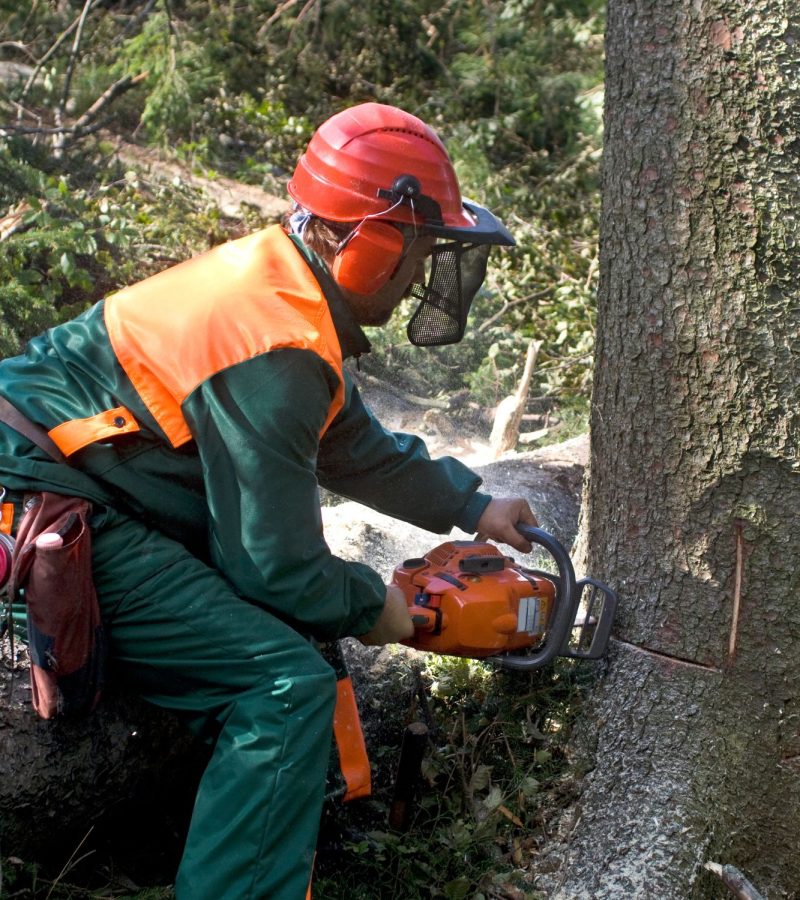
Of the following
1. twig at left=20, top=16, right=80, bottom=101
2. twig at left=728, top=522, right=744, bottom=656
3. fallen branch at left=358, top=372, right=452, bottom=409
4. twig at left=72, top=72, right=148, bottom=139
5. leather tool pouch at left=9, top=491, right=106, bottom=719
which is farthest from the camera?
twig at left=72, top=72, right=148, bottom=139

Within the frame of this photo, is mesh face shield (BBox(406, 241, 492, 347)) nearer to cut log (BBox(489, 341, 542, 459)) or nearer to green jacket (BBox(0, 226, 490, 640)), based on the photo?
green jacket (BBox(0, 226, 490, 640))

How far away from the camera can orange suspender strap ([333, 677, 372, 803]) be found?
8.41 ft

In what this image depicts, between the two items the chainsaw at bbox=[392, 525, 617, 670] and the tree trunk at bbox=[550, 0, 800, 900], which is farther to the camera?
the chainsaw at bbox=[392, 525, 617, 670]

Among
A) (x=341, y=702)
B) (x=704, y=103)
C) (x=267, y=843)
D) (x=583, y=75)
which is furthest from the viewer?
(x=583, y=75)

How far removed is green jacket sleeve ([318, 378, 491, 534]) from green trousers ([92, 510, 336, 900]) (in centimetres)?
68

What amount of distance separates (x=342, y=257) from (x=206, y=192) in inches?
203

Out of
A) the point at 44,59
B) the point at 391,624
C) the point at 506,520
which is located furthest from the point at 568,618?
the point at 44,59

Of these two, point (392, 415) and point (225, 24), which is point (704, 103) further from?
point (225, 24)

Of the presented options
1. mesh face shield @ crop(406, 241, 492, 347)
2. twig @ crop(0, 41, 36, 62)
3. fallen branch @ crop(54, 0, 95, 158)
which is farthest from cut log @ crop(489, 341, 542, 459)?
twig @ crop(0, 41, 36, 62)

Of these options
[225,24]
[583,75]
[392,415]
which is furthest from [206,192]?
[583,75]

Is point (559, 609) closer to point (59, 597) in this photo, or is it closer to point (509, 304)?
point (59, 597)

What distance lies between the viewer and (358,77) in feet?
28.8

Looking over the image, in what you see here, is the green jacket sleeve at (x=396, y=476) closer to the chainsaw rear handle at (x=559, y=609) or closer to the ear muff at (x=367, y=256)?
the chainsaw rear handle at (x=559, y=609)

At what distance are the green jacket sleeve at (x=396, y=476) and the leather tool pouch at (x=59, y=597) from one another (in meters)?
0.85
